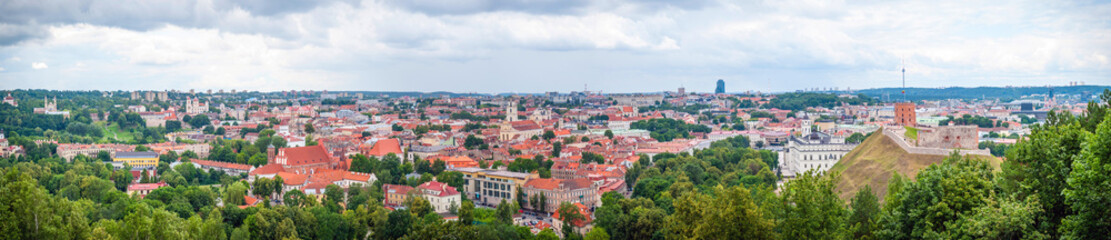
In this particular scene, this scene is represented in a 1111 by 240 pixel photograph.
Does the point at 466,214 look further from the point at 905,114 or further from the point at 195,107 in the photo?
the point at 195,107

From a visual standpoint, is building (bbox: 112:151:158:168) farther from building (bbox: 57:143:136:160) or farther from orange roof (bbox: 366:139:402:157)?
orange roof (bbox: 366:139:402:157)

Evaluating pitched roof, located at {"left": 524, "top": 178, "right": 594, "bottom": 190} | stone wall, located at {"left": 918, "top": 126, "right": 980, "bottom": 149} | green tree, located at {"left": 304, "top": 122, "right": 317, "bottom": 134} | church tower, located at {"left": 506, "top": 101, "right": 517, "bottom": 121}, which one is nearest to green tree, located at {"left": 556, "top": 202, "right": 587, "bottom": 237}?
pitched roof, located at {"left": 524, "top": 178, "right": 594, "bottom": 190}

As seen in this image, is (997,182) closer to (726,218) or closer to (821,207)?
(821,207)

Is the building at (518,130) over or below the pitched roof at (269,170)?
over

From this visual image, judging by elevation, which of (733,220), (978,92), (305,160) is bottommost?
(305,160)

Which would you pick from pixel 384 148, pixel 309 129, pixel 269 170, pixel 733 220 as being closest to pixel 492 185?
pixel 269 170

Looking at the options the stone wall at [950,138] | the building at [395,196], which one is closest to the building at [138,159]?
the building at [395,196]

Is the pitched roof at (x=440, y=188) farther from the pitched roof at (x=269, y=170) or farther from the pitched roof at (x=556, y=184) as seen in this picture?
the pitched roof at (x=269, y=170)
